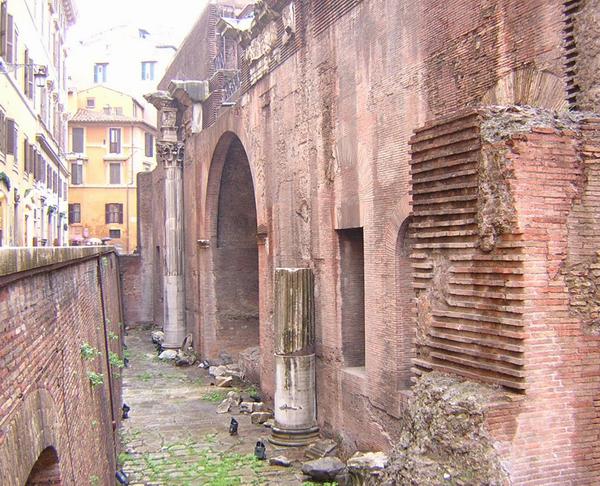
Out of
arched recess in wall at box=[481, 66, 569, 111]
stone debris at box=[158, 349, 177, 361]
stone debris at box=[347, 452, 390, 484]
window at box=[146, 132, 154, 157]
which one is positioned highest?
window at box=[146, 132, 154, 157]

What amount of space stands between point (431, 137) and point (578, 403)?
2043mm

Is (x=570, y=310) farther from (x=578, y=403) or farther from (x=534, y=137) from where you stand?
(x=534, y=137)

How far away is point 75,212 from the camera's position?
40938 millimetres

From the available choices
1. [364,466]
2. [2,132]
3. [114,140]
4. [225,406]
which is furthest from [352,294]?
[114,140]

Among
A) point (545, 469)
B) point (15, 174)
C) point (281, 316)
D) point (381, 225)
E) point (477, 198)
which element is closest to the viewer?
point (545, 469)

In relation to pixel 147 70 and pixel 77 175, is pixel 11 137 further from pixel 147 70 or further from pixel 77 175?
pixel 147 70

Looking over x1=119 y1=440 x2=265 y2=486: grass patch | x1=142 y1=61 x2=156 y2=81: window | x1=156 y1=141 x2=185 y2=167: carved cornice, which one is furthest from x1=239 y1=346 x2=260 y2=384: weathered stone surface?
x1=142 y1=61 x2=156 y2=81: window

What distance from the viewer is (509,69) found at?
657cm

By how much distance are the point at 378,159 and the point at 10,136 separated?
12393mm

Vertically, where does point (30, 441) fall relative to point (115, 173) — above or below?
below

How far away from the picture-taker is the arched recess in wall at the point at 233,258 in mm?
17719

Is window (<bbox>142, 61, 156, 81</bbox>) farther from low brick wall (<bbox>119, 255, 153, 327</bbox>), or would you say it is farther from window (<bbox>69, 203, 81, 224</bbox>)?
low brick wall (<bbox>119, 255, 153, 327</bbox>)

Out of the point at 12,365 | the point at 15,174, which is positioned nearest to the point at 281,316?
the point at 12,365

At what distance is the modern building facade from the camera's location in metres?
17.6
